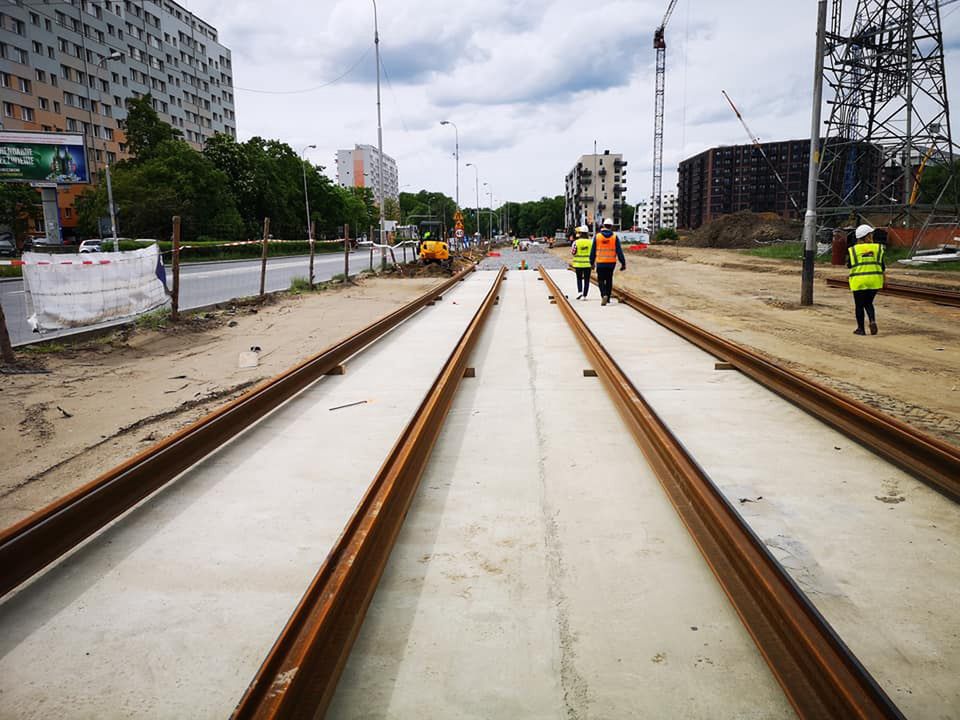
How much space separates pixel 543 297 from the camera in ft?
55.8

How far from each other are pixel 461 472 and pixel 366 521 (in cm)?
129

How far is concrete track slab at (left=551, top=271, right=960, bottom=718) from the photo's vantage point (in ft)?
8.15

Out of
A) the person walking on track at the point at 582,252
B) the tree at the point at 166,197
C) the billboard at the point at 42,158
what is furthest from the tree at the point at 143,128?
the person walking on track at the point at 582,252

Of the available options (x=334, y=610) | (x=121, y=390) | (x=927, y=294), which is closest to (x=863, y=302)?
(x=927, y=294)

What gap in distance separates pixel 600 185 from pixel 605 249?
134 m

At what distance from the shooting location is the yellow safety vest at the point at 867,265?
9.42 m

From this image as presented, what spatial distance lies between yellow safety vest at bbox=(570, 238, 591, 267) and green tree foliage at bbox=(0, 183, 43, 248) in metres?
51.5

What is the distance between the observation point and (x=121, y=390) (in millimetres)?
6965

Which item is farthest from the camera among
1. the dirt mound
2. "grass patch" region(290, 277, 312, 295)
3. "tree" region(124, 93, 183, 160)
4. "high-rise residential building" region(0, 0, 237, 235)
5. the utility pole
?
"high-rise residential building" region(0, 0, 237, 235)

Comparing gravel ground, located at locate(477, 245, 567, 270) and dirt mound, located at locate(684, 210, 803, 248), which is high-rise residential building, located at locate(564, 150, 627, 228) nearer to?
dirt mound, located at locate(684, 210, 803, 248)

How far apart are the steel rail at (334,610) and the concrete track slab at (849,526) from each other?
200 centimetres

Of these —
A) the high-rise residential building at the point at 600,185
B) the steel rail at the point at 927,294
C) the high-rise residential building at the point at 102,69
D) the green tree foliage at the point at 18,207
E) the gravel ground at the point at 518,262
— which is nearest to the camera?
the steel rail at the point at 927,294

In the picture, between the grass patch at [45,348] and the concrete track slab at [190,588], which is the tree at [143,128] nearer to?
the grass patch at [45,348]

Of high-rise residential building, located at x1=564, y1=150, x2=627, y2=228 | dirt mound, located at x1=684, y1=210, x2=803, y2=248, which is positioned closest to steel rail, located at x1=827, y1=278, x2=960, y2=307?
dirt mound, located at x1=684, y1=210, x2=803, y2=248
